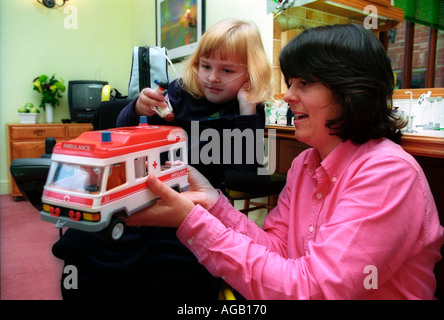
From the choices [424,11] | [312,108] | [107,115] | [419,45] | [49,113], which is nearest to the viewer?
[312,108]

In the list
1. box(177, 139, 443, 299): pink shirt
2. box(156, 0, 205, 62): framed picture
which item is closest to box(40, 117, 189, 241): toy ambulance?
box(177, 139, 443, 299): pink shirt

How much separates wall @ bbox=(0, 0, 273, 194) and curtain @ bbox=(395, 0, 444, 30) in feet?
3.82

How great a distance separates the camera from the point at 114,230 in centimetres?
46

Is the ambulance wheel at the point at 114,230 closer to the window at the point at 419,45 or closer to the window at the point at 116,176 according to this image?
the window at the point at 116,176

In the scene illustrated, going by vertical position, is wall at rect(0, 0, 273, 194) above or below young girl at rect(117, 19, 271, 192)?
above

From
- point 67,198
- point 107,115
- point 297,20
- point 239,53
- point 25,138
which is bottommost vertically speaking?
point 25,138

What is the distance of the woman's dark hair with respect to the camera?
64cm

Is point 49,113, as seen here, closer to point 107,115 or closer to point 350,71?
point 107,115

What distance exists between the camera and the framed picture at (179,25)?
285 cm

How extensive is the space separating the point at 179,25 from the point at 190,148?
2.65 m

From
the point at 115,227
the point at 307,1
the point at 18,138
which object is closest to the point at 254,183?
the point at 115,227

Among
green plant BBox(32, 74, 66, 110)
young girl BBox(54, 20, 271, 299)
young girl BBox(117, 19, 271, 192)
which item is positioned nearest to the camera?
young girl BBox(54, 20, 271, 299)

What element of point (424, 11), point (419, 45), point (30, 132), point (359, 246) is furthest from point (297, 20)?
point (30, 132)

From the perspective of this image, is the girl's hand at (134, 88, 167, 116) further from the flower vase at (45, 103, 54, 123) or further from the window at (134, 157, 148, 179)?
the flower vase at (45, 103, 54, 123)
